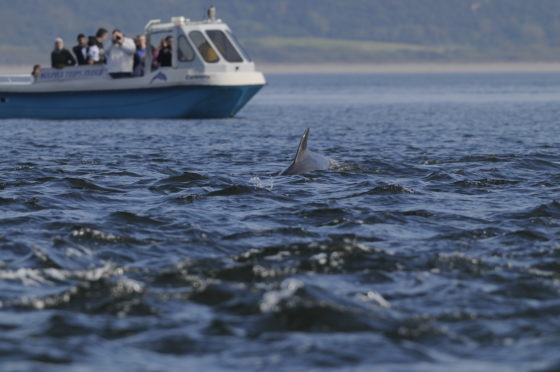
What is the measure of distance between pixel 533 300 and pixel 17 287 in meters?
4.24

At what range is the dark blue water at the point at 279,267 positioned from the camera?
21.1 ft


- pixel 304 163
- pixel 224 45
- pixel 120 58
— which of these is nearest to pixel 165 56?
pixel 120 58

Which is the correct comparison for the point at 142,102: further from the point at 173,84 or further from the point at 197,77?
the point at 197,77

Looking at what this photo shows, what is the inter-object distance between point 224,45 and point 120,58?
333cm

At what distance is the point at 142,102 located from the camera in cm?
3127

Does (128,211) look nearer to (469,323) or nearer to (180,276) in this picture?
(180,276)

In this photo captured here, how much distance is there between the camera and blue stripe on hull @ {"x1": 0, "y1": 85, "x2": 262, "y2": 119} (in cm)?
3083

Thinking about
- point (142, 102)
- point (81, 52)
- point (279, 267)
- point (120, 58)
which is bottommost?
point (142, 102)

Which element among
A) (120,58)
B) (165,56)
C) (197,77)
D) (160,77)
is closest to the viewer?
(197,77)

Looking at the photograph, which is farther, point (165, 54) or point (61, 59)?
point (61, 59)

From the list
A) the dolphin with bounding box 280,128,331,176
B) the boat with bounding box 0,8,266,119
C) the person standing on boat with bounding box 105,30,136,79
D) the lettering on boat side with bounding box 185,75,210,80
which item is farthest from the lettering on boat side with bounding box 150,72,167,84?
the dolphin with bounding box 280,128,331,176

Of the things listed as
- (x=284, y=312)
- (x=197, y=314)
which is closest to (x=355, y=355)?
(x=284, y=312)

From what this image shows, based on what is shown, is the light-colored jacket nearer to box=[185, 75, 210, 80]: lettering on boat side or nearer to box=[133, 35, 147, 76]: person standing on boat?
box=[133, 35, 147, 76]: person standing on boat

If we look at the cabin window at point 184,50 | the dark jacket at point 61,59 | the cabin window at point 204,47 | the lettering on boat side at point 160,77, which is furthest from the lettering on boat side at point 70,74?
the cabin window at point 204,47
